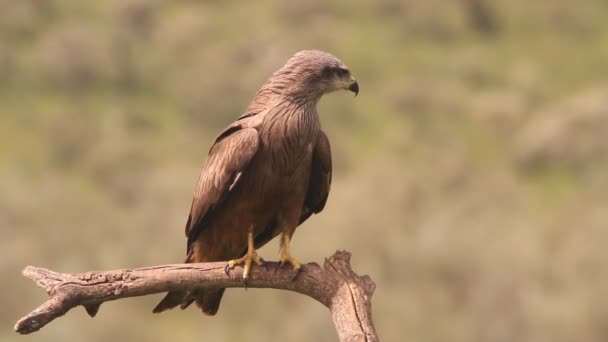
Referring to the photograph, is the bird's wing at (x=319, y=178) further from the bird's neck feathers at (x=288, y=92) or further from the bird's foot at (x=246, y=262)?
the bird's foot at (x=246, y=262)

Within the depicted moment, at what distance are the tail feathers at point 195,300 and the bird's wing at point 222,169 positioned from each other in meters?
0.37

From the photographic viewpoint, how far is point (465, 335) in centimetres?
2305

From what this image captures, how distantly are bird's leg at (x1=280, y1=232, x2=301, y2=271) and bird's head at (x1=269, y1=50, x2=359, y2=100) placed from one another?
0.81m

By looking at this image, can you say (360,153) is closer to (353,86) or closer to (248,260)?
(353,86)

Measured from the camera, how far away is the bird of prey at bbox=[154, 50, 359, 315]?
5.83 meters

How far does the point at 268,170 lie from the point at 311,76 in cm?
61

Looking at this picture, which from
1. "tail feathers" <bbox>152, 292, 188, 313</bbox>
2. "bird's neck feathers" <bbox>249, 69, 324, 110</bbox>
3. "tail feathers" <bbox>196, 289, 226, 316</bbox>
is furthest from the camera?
"tail feathers" <bbox>196, 289, 226, 316</bbox>

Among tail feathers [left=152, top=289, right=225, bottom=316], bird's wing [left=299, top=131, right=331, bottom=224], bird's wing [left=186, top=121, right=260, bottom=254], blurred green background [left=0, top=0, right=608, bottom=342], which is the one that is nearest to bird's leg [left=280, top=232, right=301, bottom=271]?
bird's wing [left=299, top=131, right=331, bottom=224]

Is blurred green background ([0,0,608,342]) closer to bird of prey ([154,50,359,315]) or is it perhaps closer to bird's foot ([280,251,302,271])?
bird of prey ([154,50,359,315])

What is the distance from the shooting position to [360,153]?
1315 inches

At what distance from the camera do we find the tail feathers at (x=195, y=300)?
244 inches

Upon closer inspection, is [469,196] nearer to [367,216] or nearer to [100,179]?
[367,216]

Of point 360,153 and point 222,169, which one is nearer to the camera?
point 222,169

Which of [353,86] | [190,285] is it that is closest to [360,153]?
[353,86]
